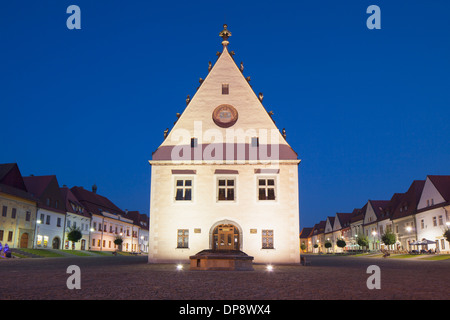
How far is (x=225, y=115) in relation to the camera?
3012cm

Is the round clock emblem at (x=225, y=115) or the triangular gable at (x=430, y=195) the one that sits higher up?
the round clock emblem at (x=225, y=115)

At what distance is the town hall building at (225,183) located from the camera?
27.9 meters

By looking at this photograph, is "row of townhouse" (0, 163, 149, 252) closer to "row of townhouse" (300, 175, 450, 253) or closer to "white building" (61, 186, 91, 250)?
"white building" (61, 186, 91, 250)

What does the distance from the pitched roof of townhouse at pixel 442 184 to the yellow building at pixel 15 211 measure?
50.8 meters

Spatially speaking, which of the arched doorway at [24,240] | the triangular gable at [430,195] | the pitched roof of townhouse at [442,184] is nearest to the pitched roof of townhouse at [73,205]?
the arched doorway at [24,240]

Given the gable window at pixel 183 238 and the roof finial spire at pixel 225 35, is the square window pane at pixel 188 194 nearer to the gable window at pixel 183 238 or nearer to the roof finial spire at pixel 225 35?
the gable window at pixel 183 238

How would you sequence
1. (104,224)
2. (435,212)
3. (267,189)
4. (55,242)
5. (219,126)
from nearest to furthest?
(267,189), (219,126), (435,212), (55,242), (104,224)

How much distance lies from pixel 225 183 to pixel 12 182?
1317 inches

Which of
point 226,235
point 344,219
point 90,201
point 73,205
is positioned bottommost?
point 226,235

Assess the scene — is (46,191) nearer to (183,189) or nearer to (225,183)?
(183,189)

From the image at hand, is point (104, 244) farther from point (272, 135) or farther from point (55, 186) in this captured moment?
point (272, 135)

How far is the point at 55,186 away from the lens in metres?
57.9

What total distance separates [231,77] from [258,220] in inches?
426

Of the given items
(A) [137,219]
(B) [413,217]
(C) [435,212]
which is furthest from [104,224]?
(C) [435,212]
